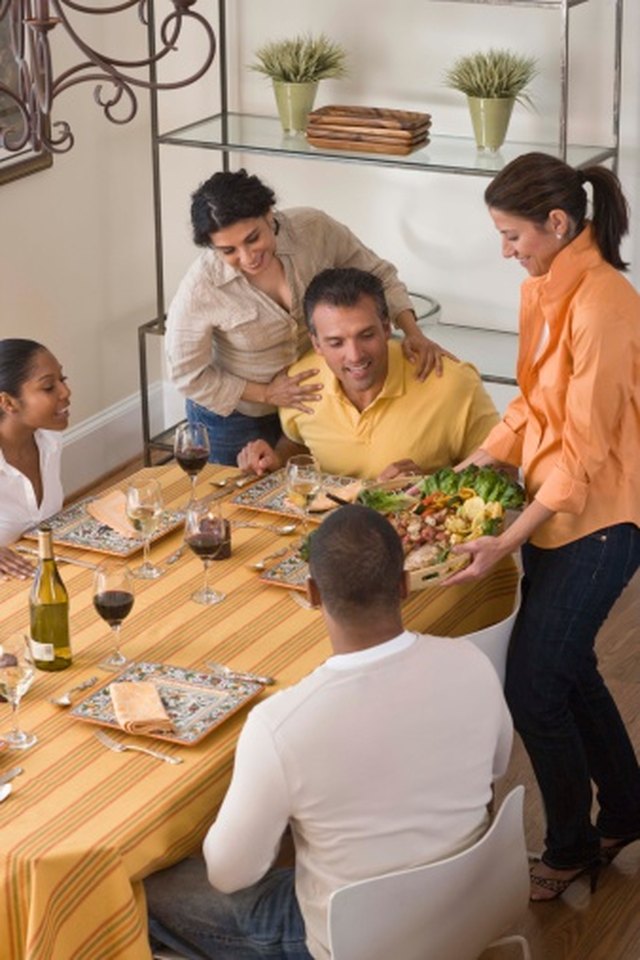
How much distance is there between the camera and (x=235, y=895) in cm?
266

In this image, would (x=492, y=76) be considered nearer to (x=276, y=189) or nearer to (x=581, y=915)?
(x=276, y=189)

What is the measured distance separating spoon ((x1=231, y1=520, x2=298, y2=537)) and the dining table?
28 millimetres

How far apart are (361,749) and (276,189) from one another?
3.46m

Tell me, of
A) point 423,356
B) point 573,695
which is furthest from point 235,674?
point 423,356

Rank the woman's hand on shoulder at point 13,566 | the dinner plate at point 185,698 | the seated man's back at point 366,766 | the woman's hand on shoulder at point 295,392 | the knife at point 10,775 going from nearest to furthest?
the seated man's back at point 366,766
the knife at point 10,775
the dinner plate at point 185,698
the woman's hand on shoulder at point 13,566
the woman's hand on shoulder at point 295,392

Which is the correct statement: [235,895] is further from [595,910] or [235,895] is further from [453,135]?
[453,135]

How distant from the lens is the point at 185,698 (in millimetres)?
2754

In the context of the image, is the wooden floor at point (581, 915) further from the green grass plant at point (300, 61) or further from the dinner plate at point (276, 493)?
the green grass plant at point (300, 61)

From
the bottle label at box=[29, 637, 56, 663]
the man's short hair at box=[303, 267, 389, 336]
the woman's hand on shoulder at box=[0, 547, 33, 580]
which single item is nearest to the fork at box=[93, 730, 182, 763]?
the bottle label at box=[29, 637, 56, 663]

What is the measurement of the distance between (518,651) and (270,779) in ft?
3.55

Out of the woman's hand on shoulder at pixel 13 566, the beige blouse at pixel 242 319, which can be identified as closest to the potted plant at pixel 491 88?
the beige blouse at pixel 242 319

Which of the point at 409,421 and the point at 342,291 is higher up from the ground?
the point at 342,291

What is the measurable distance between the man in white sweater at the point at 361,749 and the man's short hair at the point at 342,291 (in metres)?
1.17

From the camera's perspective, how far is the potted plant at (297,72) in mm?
5051
